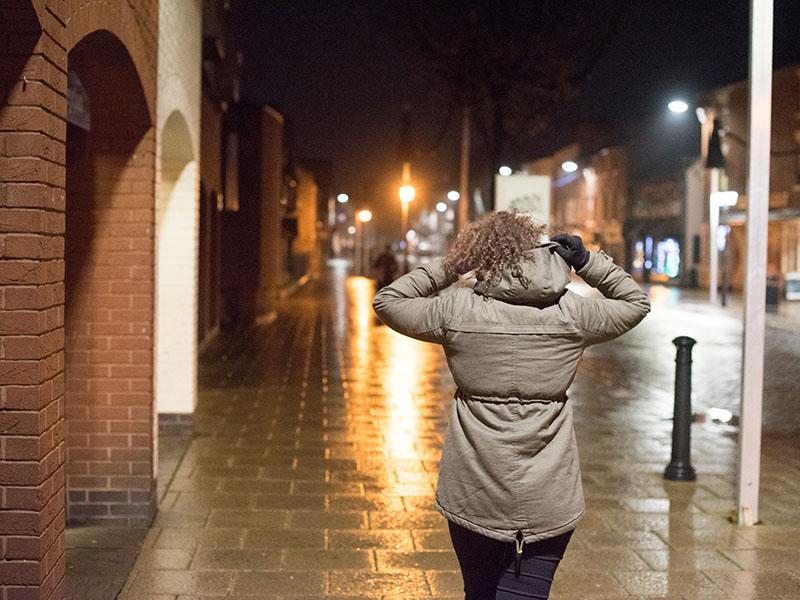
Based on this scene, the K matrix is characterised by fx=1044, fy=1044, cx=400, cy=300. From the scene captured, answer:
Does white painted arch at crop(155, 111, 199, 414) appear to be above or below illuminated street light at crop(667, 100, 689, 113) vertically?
below

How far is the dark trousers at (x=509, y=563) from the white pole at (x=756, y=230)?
317cm

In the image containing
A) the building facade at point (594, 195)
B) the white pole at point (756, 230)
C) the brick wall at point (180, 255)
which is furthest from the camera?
the building facade at point (594, 195)

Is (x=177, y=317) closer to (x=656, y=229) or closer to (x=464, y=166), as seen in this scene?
(x=464, y=166)

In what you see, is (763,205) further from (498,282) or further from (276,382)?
(276,382)

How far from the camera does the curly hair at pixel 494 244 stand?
340cm

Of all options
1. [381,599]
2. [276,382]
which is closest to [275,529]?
[381,599]

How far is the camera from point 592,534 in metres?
6.27

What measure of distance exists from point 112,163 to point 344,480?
2.80m

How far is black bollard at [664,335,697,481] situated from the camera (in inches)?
305

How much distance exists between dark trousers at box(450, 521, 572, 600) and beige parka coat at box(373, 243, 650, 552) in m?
0.09

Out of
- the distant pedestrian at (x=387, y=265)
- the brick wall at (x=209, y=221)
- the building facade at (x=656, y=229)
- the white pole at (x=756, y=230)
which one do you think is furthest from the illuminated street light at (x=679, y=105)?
the white pole at (x=756, y=230)

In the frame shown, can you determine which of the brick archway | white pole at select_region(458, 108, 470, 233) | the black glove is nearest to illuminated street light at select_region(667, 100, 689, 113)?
white pole at select_region(458, 108, 470, 233)

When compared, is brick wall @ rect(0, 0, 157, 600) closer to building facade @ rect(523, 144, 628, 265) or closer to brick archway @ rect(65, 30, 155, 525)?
brick archway @ rect(65, 30, 155, 525)

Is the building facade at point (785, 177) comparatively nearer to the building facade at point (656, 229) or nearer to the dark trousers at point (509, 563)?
the building facade at point (656, 229)
